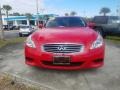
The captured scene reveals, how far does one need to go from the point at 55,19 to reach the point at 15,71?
249 centimetres

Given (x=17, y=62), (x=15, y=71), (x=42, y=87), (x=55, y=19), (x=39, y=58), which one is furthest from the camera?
(x=55, y=19)

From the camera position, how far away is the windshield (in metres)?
7.59

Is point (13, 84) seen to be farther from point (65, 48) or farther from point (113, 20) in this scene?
point (113, 20)

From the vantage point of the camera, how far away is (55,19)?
8.05 metres

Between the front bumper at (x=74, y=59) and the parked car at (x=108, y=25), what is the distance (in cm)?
1254

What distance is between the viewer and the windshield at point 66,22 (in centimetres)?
759

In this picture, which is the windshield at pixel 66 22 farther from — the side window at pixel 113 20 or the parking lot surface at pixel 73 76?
the side window at pixel 113 20

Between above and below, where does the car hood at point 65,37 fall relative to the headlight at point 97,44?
above

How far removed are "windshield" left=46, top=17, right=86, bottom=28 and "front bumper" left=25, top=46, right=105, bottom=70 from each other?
1.94 meters

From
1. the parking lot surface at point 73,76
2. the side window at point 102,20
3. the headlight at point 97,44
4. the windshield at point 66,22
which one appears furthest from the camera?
the side window at point 102,20

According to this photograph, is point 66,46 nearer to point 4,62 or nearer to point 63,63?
point 63,63

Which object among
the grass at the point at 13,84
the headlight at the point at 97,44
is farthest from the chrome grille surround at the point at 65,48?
the grass at the point at 13,84

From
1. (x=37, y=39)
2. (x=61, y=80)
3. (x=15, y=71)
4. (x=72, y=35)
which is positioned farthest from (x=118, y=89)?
(x=15, y=71)

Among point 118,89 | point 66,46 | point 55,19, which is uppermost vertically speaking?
point 55,19
